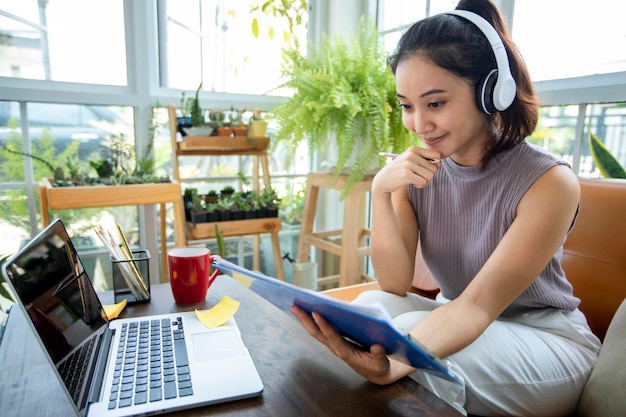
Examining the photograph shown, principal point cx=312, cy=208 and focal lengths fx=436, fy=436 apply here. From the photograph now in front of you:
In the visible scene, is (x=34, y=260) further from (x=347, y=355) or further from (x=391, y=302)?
(x=391, y=302)

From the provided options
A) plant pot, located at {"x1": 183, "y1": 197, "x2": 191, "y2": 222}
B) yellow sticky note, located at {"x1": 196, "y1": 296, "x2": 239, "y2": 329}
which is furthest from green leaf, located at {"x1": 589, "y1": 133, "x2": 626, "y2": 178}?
plant pot, located at {"x1": 183, "y1": 197, "x2": 191, "y2": 222}

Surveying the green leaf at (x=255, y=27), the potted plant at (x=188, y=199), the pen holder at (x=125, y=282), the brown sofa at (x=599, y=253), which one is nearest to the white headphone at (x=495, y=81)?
the brown sofa at (x=599, y=253)

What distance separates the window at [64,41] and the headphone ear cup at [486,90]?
181cm

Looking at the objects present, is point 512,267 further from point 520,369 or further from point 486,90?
point 486,90

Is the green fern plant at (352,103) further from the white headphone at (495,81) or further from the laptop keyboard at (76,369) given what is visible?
the laptop keyboard at (76,369)

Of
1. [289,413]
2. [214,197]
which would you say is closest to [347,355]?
[289,413]

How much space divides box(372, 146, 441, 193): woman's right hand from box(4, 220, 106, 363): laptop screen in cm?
65

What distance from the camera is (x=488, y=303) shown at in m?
0.80

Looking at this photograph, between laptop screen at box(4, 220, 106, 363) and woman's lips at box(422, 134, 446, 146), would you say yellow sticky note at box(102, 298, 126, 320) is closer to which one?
laptop screen at box(4, 220, 106, 363)

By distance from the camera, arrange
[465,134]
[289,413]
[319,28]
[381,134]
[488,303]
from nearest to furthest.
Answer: [289,413] < [488,303] < [465,134] < [381,134] < [319,28]

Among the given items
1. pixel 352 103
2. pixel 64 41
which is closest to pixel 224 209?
pixel 352 103

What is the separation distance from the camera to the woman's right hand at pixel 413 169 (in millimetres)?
968

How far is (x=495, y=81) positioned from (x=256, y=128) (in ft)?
4.60

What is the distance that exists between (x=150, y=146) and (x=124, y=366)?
5.39 ft
